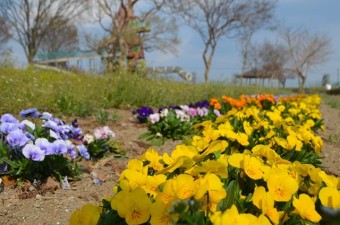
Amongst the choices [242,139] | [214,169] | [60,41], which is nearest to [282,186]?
[214,169]

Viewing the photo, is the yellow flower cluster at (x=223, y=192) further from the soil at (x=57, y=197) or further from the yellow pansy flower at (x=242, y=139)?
the soil at (x=57, y=197)

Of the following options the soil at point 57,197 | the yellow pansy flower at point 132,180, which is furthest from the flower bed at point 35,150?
the yellow pansy flower at point 132,180

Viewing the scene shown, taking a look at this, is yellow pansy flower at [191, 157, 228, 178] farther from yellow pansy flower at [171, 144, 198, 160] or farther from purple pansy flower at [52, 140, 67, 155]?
purple pansy flower at [52, 140, 67, 155]

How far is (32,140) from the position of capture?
9.53 ft

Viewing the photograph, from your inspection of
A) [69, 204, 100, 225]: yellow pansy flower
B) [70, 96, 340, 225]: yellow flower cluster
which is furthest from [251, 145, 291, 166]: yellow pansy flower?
[69, 204, 100, 225]: yellow pansy flower

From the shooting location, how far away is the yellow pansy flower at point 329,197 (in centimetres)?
126

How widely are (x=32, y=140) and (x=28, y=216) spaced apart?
0.63 metres

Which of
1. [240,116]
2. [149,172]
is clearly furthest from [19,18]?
[149,172]

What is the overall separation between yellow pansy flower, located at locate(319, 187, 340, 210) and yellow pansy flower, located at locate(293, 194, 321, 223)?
0.16 ft

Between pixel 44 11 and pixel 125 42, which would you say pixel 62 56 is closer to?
pixel 44 11

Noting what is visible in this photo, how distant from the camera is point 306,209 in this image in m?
1.23

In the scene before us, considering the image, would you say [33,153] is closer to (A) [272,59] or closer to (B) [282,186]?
(B) [282,186]

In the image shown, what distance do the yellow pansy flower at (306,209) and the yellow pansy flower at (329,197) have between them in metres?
0.05

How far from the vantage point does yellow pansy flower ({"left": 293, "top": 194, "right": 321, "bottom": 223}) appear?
3.96ft
